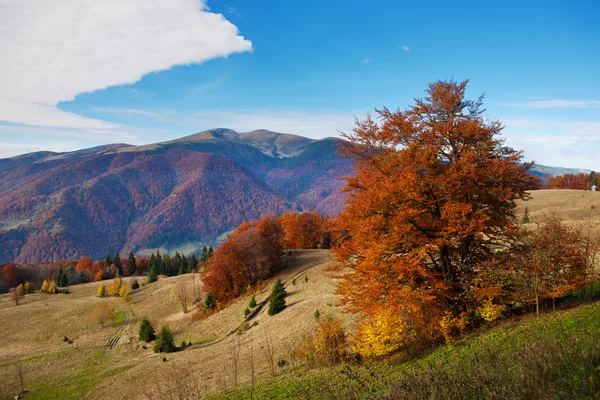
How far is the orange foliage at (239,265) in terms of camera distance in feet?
184

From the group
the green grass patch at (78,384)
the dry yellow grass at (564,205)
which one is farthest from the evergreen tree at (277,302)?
the dry yellow grass at (564,205)

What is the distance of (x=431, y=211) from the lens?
16.6 meters

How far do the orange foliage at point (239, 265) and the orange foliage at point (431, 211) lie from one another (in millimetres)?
42025

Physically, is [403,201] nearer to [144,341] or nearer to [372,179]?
[372,179]

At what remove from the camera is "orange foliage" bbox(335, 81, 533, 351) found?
49.2ft

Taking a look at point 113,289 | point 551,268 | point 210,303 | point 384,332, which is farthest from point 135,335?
point 551,268

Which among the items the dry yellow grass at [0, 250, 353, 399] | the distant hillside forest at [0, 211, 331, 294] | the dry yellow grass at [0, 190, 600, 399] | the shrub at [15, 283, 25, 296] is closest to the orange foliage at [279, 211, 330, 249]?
the distant hillside forest at [0, 211, 331, 294]

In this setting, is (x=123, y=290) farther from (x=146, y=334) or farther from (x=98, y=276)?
(x=98, y=276)

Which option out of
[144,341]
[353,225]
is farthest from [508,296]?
[144,341]

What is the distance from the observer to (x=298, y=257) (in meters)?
65.1

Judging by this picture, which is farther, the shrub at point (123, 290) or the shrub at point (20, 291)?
the shrub at point (20, 291)

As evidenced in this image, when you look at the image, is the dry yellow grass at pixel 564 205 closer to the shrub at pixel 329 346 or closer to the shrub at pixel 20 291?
the shrub at pixel 329 346

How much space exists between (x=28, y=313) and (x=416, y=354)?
71151mm

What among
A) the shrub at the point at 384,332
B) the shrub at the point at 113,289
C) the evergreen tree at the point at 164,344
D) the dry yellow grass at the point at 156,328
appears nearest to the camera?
the shrub at the point at 384,332
